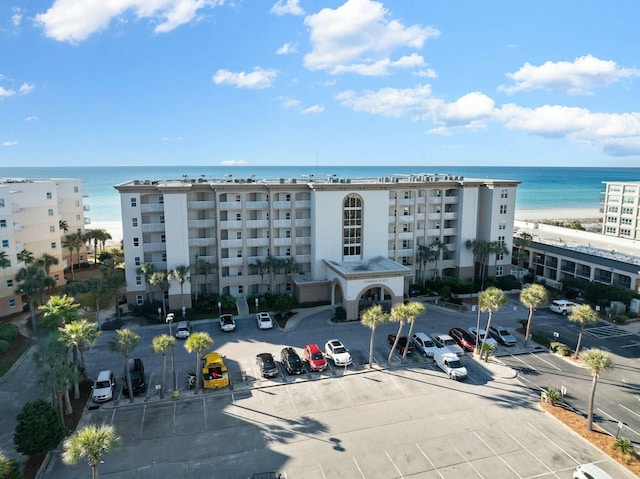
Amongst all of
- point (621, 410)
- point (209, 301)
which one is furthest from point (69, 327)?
point (621, 410)

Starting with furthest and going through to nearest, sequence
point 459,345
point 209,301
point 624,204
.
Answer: point 624,204 < point 209,301 < point 459,345

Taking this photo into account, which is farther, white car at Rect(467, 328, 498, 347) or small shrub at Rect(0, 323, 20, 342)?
small shrub at Rect(0, 323, 20, 342)

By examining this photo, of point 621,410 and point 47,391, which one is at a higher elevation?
point 47,391

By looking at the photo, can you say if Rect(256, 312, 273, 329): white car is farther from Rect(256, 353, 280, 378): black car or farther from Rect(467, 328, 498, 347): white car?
Rect(467, 328, 498, 347): white car

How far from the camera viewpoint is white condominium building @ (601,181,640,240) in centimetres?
8381

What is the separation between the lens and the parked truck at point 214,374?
111ft

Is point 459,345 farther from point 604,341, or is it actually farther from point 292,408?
point 292,408

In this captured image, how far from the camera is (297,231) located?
5812 centimetres


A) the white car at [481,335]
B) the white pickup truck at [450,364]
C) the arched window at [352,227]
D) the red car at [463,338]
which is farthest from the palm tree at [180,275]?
the white car at [481,335]

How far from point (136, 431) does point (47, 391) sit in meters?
5.92

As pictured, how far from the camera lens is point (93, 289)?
45.8 meters

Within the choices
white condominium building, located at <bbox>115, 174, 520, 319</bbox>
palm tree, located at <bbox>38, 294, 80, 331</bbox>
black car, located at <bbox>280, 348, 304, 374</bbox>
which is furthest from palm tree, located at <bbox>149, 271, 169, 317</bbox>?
black car, located at <bbox>280, 348, 304, 374</bbox>

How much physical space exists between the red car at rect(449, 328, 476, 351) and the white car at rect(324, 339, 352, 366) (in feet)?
35.8

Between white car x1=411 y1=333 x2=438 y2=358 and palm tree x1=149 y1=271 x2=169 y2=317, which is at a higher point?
palm tree x1=149 y1=271 x2=169 y2=317
